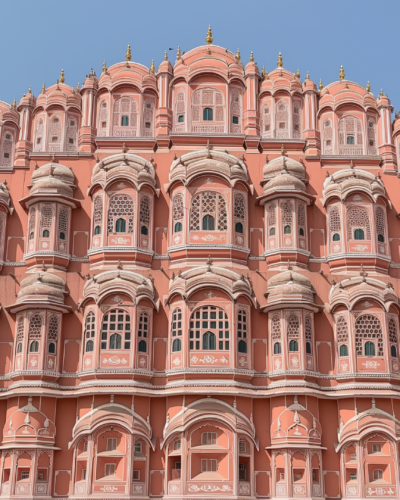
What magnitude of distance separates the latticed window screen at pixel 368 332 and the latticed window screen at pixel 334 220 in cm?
405

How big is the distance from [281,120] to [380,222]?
21.9ft

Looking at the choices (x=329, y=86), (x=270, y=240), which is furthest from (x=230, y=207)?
(x=329, y=86)

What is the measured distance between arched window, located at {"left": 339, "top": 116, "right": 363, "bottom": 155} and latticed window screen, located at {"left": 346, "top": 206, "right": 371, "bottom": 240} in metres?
3.55

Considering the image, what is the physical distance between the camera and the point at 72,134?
33.9m

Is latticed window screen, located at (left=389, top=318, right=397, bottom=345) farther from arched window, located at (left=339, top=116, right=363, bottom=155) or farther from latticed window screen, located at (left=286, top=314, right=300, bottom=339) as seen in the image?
arched window, located at (left=339, top=116, right=363, bottom=155)

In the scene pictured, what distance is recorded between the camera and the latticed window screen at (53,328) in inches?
1128

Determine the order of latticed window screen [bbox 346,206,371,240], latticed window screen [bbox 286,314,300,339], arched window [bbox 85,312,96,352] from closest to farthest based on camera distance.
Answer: latticed window screen [bbox 286,314,300,339] → arched window [bbox 85,312,96,352] → latticed window screen [bbox 346,206,371,240]

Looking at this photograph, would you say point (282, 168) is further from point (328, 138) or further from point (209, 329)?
point (209, 329)

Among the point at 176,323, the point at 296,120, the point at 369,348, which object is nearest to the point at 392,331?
the point at 369,348

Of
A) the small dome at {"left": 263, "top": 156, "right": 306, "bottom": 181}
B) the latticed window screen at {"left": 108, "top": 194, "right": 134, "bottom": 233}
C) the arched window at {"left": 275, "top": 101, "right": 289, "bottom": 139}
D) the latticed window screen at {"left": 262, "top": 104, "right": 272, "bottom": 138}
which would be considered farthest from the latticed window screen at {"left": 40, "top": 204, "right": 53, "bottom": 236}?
the arched window at {"left": 275, "top": 101, "right": 289, "bottom": 139}

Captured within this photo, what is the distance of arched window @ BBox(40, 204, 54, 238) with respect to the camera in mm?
30516

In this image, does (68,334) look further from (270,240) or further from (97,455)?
(270,240)

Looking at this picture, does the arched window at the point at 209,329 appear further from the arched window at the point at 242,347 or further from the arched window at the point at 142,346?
the arched window at the point at 142,346

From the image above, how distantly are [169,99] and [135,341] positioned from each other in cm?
1172
